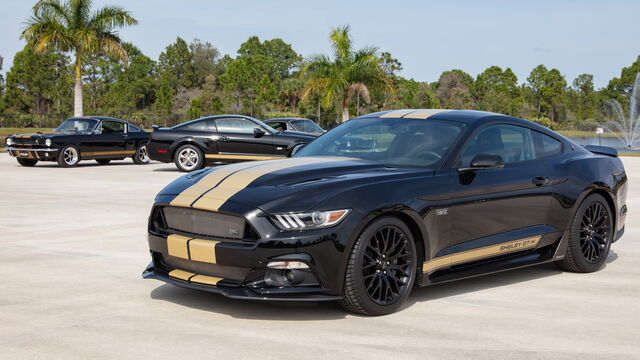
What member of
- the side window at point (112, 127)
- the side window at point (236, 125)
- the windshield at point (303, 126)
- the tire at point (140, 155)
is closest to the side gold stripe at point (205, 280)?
the side window at point (236, 125)

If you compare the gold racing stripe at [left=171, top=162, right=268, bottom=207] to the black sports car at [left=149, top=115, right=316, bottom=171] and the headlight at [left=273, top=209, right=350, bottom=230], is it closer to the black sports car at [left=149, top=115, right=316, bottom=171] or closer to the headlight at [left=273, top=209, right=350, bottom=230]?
the headlight at [left=273, top=209, right=350, bottom=230]

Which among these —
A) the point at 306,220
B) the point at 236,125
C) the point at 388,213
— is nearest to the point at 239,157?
the point at 236,125

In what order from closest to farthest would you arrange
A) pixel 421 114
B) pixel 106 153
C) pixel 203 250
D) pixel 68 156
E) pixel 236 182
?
1. pixel 203 250
2. pixel 236 182
3. pixel 421 114
4. pixel 68 156
5. pixel 106 153

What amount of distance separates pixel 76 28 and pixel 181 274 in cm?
3315

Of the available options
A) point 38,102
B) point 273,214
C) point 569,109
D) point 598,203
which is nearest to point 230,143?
point 598,203

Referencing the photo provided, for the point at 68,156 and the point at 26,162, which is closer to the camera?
the point at 68,156

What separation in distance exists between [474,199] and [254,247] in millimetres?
1912

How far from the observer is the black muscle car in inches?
835

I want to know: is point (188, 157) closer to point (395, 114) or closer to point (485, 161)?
point (395, 114)

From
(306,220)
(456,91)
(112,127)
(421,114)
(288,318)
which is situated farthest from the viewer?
(456,91)

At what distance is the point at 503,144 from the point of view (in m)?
6.51

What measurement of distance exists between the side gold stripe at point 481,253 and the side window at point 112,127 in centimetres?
1783

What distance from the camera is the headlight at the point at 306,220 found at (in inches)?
197

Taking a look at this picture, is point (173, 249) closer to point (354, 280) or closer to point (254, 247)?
point (254, 247)
